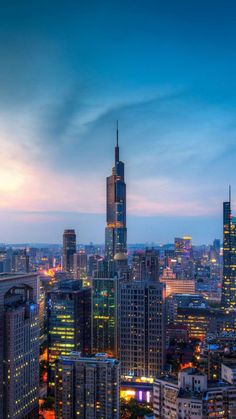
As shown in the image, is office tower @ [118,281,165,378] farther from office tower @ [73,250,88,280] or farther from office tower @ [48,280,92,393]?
office tower @ [73,250,88,280]

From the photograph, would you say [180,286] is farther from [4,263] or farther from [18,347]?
[18,347]

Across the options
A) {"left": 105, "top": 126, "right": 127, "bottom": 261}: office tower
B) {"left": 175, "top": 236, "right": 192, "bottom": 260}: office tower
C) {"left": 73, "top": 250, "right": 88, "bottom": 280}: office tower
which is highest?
{"left": 105, "top": 126, "right": 127, "bottom": 261}: office tower

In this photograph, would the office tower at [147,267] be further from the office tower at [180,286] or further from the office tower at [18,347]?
the office tower at [18,347]

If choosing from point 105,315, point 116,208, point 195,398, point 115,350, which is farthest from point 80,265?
point 195,398

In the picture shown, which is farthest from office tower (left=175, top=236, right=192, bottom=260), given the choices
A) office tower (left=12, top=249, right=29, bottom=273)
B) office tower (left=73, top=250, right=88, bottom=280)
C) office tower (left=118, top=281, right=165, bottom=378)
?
office tower (left=118, top=281, right=165, bottom=378)

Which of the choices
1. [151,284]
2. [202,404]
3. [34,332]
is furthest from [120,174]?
[202,404]

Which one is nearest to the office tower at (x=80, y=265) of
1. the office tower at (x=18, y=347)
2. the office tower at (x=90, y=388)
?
the office tower at (x=18, y=347)
